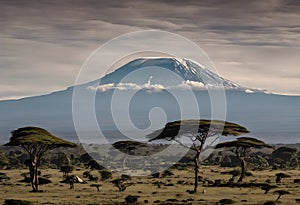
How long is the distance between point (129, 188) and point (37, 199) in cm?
1204

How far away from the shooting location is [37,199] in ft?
160

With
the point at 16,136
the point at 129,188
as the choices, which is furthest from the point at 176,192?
the point at 16,136

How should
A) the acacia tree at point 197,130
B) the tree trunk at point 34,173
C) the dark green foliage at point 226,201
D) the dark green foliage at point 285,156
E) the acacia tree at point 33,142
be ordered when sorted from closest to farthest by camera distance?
1. the dark green foliage at point 226,201
2. the tree trunk at point 34,173
3. the acacia tree at point 33,142
4. the acacia tree at point 197,130
5. the dark green foliage at point 285,156

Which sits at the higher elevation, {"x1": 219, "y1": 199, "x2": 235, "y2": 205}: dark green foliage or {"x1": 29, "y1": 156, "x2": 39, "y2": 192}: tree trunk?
{"x1": 29, "y1": 156, "x2": 39, "y2": 192}: tree trunk

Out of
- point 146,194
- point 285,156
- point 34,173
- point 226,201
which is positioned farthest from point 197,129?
point 285,156

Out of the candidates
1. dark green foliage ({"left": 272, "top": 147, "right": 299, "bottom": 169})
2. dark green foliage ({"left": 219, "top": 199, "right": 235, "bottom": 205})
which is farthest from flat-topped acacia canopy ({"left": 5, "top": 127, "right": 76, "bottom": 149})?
Result: dark green foliage ({"left": 272, "top": 147, "right": 299, "bottom": 169})

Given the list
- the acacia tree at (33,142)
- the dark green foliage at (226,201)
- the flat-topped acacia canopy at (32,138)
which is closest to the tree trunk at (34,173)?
the acacia tree at (33,142)

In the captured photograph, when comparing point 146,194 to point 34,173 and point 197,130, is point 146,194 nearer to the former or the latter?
point 197,130

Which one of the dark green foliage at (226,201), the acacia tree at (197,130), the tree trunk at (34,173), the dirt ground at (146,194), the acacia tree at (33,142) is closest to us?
the dark green foliage at (226,201)

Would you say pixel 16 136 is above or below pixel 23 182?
above

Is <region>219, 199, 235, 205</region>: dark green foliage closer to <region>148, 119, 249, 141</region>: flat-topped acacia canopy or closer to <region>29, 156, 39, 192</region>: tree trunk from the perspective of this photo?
<region>148, 119, 249, 141</region>: flat-topped acacia canopy

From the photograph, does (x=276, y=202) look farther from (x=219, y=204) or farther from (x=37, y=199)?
(x=37, y=199)

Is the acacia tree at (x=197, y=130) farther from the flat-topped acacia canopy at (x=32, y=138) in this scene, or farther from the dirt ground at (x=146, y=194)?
the flat-topped acacia canopy at (x=32, y=138)

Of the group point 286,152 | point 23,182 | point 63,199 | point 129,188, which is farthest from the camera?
point 286,152
